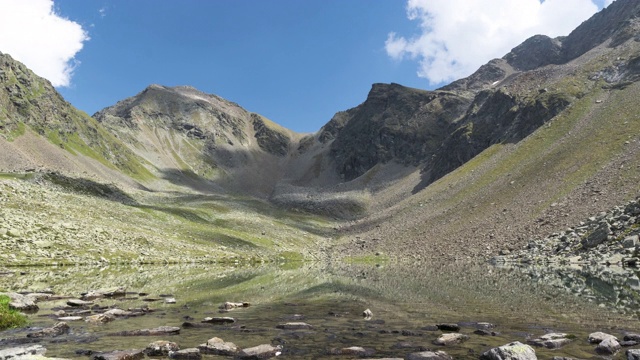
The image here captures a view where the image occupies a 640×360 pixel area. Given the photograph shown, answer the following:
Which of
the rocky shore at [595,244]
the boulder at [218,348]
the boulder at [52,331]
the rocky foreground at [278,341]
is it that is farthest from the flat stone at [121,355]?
the rocky shore at [595,244]

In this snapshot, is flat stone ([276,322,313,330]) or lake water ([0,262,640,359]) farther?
flat stone ([276,322,313,330])

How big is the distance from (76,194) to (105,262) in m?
39.4

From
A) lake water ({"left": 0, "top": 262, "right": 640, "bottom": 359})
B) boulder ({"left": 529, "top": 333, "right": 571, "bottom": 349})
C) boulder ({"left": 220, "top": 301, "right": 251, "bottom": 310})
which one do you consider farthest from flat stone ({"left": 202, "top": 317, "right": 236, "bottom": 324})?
boulder ({"left": 529, "top": 333, "right": 571, "bottom": 349})

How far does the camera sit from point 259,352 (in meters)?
14.2

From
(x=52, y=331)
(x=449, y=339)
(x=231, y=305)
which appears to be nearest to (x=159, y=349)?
(x=52, y=331)

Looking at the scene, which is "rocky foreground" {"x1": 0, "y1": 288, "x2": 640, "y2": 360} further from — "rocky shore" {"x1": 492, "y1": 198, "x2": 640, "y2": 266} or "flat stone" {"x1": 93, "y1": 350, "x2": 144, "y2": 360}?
"rocky shore" {"x1": 492, "y1": 198, "x2": 640, "y2": 266}

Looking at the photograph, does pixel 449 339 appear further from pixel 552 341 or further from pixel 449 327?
pixel 552 341

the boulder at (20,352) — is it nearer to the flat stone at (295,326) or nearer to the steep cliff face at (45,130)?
the flat stone at (295,326)

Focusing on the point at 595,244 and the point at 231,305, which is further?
the point at 595,244

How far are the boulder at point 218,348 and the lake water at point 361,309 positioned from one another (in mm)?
1133

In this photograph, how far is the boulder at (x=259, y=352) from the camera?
1387 cm

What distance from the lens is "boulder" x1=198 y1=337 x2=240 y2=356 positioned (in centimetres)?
1427

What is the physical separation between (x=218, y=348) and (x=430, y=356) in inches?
281

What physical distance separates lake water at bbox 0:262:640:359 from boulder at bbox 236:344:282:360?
1.37 feet
